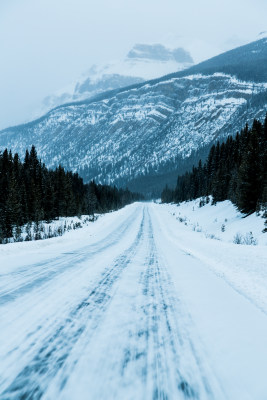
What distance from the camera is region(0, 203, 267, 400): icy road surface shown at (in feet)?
4.77

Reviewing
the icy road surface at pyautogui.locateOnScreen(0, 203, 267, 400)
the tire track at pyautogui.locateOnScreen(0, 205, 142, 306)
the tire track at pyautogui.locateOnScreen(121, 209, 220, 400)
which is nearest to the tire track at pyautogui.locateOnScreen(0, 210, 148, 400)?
the icy road surface at pyautogui.locateOnScreen(0, 203, 267, 400)

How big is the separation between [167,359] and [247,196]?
872 inches

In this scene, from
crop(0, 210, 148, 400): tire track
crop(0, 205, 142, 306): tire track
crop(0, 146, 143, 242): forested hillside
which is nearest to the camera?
crop(0, 210, 148, 400): tire track

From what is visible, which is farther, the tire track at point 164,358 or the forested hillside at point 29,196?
the forested hillside at point 29,196

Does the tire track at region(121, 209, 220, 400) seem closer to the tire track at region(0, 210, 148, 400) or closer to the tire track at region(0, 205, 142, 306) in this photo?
the tire track at region(0, 210, 148, 400)

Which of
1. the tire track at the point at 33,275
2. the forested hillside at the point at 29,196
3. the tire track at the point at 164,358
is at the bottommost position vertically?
the tire track at the point at 164,358

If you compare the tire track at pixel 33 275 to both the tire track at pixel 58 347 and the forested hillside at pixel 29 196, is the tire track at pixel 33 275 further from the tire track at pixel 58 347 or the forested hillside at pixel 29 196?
the forested hillside at pixel 29 196

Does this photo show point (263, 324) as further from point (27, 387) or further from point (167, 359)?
point (27, 387)

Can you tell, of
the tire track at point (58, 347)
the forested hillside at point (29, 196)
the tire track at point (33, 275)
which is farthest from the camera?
the forested hillside at point (29, 196)

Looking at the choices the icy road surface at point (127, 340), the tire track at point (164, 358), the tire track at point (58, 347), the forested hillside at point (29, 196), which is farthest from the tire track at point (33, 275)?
the forested hillside at point (29, 196)

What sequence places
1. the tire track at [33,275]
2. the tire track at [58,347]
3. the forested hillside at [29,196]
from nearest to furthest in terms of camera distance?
1. the tire track at [58,347]
2. the tire track at [33,275]
3. the forested hillside at [29,196]

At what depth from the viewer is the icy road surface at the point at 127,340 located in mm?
1455

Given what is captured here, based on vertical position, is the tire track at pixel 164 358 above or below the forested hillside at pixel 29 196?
below

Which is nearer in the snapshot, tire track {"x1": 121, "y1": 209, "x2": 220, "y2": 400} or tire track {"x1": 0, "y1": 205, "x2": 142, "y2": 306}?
tire track {"x1": 121, "y1": 209, "x2": 220, "y2": 400}
